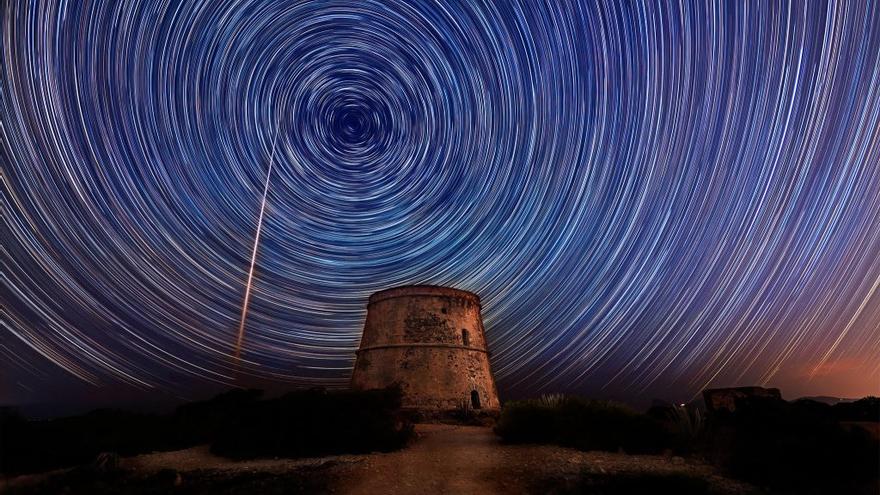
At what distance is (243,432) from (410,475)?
5654 millimetres

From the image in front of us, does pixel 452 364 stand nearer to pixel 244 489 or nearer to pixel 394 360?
pixel 394 360

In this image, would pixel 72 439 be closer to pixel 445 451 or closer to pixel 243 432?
pixel 243 432

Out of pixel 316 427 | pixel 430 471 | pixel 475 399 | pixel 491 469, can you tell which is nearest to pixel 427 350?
pixel 475 399

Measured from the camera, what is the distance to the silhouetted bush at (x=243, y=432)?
962 centimetres

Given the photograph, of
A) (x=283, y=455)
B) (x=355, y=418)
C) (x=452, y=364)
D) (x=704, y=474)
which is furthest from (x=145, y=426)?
(x=704, y=474)

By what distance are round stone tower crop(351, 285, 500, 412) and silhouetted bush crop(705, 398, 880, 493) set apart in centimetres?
1247

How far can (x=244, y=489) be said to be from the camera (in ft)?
22.9

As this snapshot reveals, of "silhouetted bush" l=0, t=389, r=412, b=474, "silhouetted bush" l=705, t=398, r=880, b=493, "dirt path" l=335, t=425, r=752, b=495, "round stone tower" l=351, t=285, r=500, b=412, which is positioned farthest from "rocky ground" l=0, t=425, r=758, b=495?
"round stone tower" l=351, t=285, r=500, b=412

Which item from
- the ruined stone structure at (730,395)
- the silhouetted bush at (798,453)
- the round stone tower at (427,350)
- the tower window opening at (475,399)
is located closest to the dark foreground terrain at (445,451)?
the silhouetted bush at (798,453)

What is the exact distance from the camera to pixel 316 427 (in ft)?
35.4

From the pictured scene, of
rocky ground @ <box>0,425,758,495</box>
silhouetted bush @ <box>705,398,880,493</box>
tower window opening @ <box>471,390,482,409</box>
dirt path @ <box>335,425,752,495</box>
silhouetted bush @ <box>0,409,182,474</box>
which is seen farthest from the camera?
tower window opening @ <box>471,390,482,409</box>

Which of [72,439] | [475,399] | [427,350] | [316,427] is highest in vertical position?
[427,350]

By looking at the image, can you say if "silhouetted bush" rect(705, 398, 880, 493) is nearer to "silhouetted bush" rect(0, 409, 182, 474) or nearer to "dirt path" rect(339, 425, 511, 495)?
"dirt path" rect(339, 425, 511, 495)

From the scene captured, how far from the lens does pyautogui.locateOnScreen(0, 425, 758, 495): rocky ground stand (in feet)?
22.4
